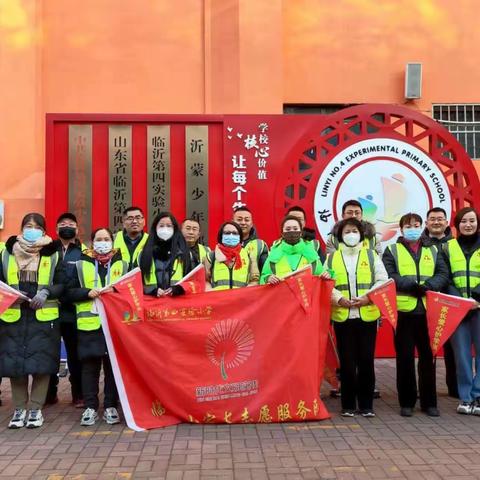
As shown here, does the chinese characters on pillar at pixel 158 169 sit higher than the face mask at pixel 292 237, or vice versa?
the chinese characters on pillar at pixel 158 169

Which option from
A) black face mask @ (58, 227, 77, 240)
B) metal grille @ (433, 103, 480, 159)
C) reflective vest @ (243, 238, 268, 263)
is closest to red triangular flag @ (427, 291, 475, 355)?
reflective vest @ (243, 238, 268, 263)

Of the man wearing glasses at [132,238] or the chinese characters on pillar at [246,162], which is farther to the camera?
the chinese characters on pillar at [246,162]

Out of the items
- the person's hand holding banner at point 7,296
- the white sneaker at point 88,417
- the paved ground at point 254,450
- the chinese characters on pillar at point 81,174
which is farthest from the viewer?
the chinese characters on pillar at point 81,174

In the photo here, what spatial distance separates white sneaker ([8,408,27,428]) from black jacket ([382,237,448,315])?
329 centimetres

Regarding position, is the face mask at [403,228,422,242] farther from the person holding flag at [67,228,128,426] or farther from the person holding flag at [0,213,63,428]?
the person holding flag at [0,213,63,428]

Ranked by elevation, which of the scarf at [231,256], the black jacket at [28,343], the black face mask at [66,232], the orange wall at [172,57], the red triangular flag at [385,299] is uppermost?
the orange wall at [172,57]

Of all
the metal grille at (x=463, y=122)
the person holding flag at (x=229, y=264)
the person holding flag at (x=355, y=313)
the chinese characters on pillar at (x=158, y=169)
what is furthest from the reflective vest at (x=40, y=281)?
the metal grille at (x=463, y=122)

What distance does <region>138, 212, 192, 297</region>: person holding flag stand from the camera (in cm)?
484

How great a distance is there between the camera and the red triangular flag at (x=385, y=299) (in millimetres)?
4660

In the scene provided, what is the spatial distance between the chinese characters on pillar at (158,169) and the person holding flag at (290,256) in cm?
270

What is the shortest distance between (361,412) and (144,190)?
394 cm

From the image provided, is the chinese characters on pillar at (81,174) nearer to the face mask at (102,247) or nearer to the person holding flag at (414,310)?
the face mask at (102,247)

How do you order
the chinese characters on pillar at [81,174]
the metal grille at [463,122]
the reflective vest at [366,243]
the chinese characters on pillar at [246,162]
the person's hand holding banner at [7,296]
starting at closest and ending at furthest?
the person's hand holding banner at [7,296] → the reflective vest at [366,243] → the chinese characters on pillar at [81,174] → the chinese characters on pillar at [246,162] → the metal grille at [463,122]

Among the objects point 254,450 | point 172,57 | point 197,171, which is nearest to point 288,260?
point 254,450
